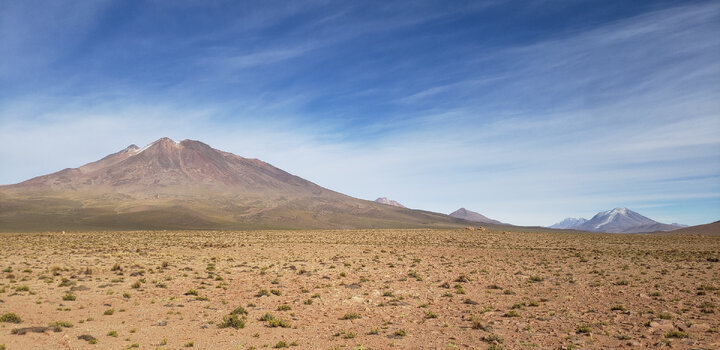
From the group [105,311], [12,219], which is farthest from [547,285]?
[12,219]

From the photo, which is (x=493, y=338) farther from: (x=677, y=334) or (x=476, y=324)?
(x=677, y=334)

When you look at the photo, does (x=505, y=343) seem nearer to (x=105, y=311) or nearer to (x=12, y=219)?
(x=105, y=311)

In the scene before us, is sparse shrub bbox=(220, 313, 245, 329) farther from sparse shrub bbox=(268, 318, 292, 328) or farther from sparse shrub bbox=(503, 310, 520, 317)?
sparse shrub bbox=(503, 310, 520, 317)

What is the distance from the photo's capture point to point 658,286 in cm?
2262

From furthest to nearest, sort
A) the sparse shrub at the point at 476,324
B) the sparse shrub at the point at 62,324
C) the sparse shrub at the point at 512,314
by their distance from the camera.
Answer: the sparse shrub at the point at 512,314
the sparse shrub at the point at 476,324
the sparse shrub at the point at 62,324

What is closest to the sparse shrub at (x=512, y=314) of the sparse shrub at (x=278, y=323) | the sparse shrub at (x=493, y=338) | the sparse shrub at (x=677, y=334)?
the sparse shrub at (x=493, y=338)

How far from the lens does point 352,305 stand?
1900 cm

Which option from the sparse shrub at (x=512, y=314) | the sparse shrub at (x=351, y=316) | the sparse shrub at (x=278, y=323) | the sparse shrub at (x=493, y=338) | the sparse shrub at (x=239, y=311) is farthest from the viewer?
the sparse shrub at (x=239, y=311)

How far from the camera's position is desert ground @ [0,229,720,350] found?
1370 cm

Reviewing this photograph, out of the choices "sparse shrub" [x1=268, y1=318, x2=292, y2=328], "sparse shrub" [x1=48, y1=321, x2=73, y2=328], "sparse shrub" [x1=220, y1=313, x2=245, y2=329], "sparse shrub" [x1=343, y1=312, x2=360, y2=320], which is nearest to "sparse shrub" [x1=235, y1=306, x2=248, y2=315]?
"sparse shrub" [x1=220, y1=313, x2=245, y2=329]

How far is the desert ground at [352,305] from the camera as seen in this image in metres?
13.7

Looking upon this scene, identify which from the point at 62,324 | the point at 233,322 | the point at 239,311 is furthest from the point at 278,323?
the point at 62,324

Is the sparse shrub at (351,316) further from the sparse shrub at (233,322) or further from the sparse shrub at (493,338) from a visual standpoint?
the sparse shrub at (493,338)

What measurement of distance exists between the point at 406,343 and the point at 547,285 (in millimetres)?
14304
